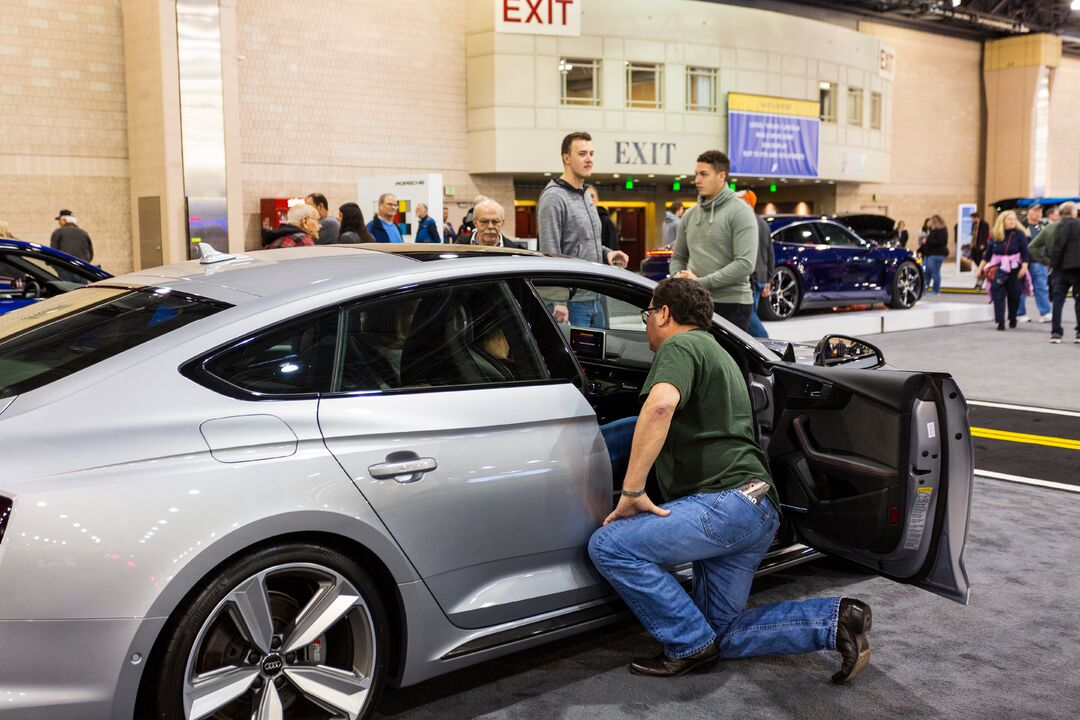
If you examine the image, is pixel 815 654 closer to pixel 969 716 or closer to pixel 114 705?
pixel 969 716

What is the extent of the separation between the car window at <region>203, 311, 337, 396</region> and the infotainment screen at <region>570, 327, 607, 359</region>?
1538mm

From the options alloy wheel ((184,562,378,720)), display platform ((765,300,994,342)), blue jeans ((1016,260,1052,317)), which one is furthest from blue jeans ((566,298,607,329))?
blue jeans ((1016,260,1052,317))

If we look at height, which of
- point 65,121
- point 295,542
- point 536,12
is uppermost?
point 536,12

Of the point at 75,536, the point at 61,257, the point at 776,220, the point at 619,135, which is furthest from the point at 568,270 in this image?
the point at 619,135

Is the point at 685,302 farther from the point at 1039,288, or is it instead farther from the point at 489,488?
the point at 1039,288

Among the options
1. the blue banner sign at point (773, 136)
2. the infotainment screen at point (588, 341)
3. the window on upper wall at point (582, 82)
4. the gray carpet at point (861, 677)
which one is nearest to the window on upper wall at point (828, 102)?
the blue banner sign at point (773, 136)

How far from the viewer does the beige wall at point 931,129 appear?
37.6 meters

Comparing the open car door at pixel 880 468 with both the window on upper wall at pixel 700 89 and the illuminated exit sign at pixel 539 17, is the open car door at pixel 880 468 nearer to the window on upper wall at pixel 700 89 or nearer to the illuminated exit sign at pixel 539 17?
the illuminated exit sign at pixel 539 17

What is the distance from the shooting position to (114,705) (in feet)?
8.12

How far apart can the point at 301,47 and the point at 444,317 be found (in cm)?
2281

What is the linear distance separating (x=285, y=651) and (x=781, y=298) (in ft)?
39.2

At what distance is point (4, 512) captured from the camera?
233 centimetres

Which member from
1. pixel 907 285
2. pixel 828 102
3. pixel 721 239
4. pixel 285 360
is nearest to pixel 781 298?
pixel 907 285

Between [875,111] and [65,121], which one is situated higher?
[875,111]
